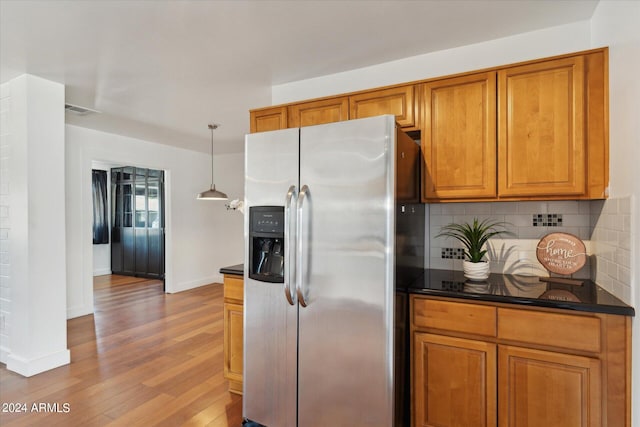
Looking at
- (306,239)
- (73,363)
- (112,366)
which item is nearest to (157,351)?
(112,366)

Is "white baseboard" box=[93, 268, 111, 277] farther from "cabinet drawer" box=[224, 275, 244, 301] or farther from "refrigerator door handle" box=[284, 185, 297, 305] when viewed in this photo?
"refrigerator door handle" box=[284, 185, 297, 305]

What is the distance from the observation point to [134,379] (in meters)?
2.72

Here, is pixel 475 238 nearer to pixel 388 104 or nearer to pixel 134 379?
pixel 388 104

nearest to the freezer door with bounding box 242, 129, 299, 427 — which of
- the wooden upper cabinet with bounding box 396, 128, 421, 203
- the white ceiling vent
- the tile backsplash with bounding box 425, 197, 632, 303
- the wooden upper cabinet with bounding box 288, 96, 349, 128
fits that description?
the wooden upper cabinet with bounding box 396, 128, 421, 203

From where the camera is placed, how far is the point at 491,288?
74.4 inches

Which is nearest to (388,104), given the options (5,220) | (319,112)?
(319,112)

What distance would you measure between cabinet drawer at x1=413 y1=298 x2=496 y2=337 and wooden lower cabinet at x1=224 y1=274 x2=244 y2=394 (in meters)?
1.23

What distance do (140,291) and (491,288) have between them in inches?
226

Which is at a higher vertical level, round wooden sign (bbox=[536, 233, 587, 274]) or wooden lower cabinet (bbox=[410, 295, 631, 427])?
round wooden sign (bbox=[536, 233, 587, 274])

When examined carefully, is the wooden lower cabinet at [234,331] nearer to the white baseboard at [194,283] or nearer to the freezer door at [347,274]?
the freezer door at [347,274]

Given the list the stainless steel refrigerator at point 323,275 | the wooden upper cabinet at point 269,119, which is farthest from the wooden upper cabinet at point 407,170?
the wooden upper cabinet at point 269,119

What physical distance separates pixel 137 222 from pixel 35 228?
14.3ft

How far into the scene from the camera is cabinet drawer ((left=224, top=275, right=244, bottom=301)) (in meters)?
2.42

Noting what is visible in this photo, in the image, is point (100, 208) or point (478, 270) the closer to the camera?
point (478, 270)
